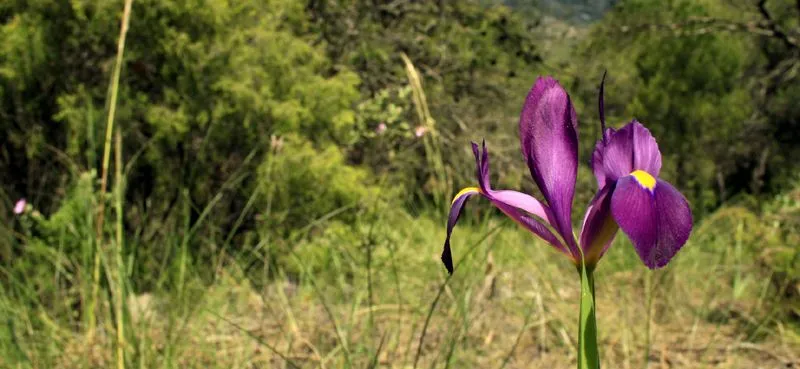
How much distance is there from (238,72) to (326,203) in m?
0.84

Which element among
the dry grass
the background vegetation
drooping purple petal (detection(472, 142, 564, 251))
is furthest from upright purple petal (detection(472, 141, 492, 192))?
the dry grass

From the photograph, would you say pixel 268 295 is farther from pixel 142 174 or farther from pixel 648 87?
pixel 648 87

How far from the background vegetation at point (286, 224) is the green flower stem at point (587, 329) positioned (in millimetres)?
627

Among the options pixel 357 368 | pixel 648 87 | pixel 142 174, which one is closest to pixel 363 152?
pixel 142 174

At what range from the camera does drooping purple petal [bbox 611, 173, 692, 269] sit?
696 mm

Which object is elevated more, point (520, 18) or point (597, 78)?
point (520, 18)

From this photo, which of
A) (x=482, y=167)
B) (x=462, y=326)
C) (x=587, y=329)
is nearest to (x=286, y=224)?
(x=462, y=326)

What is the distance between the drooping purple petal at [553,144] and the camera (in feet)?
2.63

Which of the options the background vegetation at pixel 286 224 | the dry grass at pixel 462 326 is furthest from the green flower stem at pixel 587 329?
the dry grass at pixel 462 326

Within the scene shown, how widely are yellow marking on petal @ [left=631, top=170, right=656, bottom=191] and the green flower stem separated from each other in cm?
10

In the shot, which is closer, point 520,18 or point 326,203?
point 326,203

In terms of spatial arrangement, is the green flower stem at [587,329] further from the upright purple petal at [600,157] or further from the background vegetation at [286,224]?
the background vegetation at [286,224]

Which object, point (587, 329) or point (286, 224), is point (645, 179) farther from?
point (286, 224)

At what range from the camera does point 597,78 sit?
11141 millimetres
